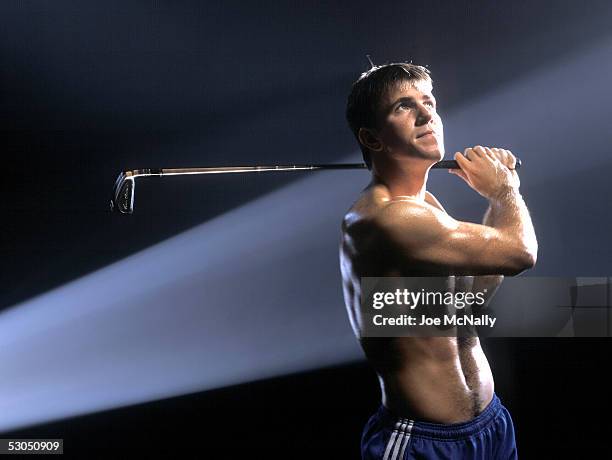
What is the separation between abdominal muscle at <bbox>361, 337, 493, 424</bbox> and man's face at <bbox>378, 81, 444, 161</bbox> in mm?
547

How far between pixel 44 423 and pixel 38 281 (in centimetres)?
59

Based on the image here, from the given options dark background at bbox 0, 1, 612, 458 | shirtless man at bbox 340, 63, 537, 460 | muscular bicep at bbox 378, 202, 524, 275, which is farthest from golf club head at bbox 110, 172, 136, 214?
muscular bicep at bbox 378, 202, 524, 275

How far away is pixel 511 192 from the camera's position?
1.63 meters

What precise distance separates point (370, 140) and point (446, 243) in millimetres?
434

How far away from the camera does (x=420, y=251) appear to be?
1525 millimetres

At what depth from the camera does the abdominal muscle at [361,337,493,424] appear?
5.12ft

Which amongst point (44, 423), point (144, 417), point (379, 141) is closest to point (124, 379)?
point (144, 417)

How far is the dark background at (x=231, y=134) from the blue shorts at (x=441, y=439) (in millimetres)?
790

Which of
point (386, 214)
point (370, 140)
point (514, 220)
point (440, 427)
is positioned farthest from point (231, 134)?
point (440, 427)

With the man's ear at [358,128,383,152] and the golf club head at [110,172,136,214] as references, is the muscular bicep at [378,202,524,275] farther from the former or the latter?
the golf club head at [110,172,136,214]

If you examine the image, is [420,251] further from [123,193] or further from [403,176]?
[123,193]

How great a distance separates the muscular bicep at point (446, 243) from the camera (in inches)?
59.3

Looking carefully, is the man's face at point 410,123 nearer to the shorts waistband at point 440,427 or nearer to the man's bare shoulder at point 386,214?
the man's bare shoulder at point 386,214

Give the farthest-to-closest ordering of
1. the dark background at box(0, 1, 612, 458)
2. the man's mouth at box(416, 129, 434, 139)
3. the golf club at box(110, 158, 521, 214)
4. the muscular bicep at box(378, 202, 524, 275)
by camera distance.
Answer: the dark background at box(0, 1, 612, 458)
the golf club at box(110, 158, 521, 214)
the man's mouth at box(416, 129, 434, 139)
the muscular bicep at box(378, 202, 524, 275)
